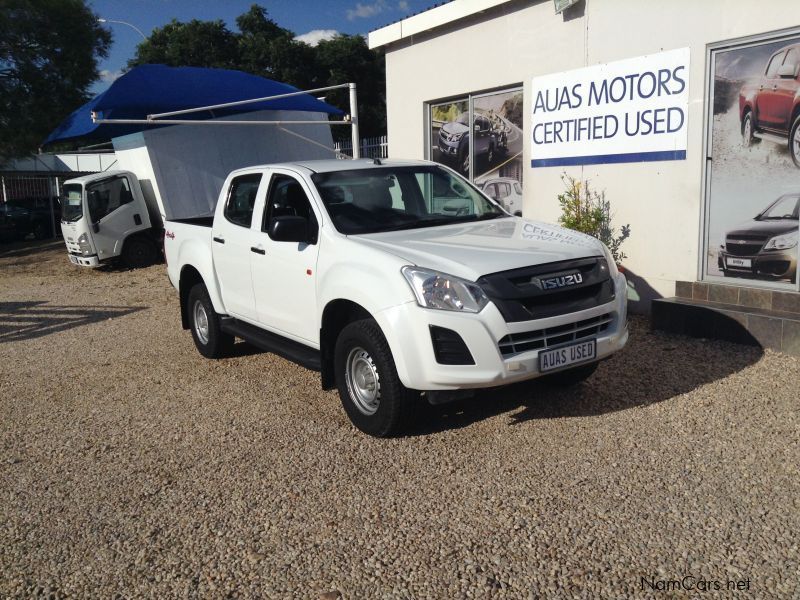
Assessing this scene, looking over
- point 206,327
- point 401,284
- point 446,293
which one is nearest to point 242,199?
point 206,327

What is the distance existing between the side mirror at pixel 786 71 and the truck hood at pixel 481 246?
119 inches

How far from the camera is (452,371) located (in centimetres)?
449

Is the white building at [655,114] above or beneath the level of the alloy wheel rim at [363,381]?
above

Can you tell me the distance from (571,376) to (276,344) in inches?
93.0

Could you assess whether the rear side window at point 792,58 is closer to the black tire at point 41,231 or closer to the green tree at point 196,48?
the black tire at point 41,231

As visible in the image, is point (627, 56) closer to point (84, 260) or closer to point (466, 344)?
point (466, 344)

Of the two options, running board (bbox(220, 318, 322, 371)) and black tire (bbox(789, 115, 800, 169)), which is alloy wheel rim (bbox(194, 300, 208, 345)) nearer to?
running board (bbox(220, 318, 322, 371))

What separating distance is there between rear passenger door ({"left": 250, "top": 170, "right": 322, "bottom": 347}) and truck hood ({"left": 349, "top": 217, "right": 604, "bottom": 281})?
497 mm

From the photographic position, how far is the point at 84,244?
620 inches

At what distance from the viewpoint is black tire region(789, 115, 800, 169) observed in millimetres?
6828

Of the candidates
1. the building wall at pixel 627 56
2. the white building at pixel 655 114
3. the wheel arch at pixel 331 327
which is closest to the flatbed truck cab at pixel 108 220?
the building wall at pixel 627 56

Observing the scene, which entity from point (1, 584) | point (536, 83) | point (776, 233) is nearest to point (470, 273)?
point (1, 584)

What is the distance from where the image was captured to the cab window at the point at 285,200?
593 cm

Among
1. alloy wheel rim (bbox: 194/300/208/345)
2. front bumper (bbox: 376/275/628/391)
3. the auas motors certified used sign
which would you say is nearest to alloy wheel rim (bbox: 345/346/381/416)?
front bumper (bbox: 376/275/628/391)
